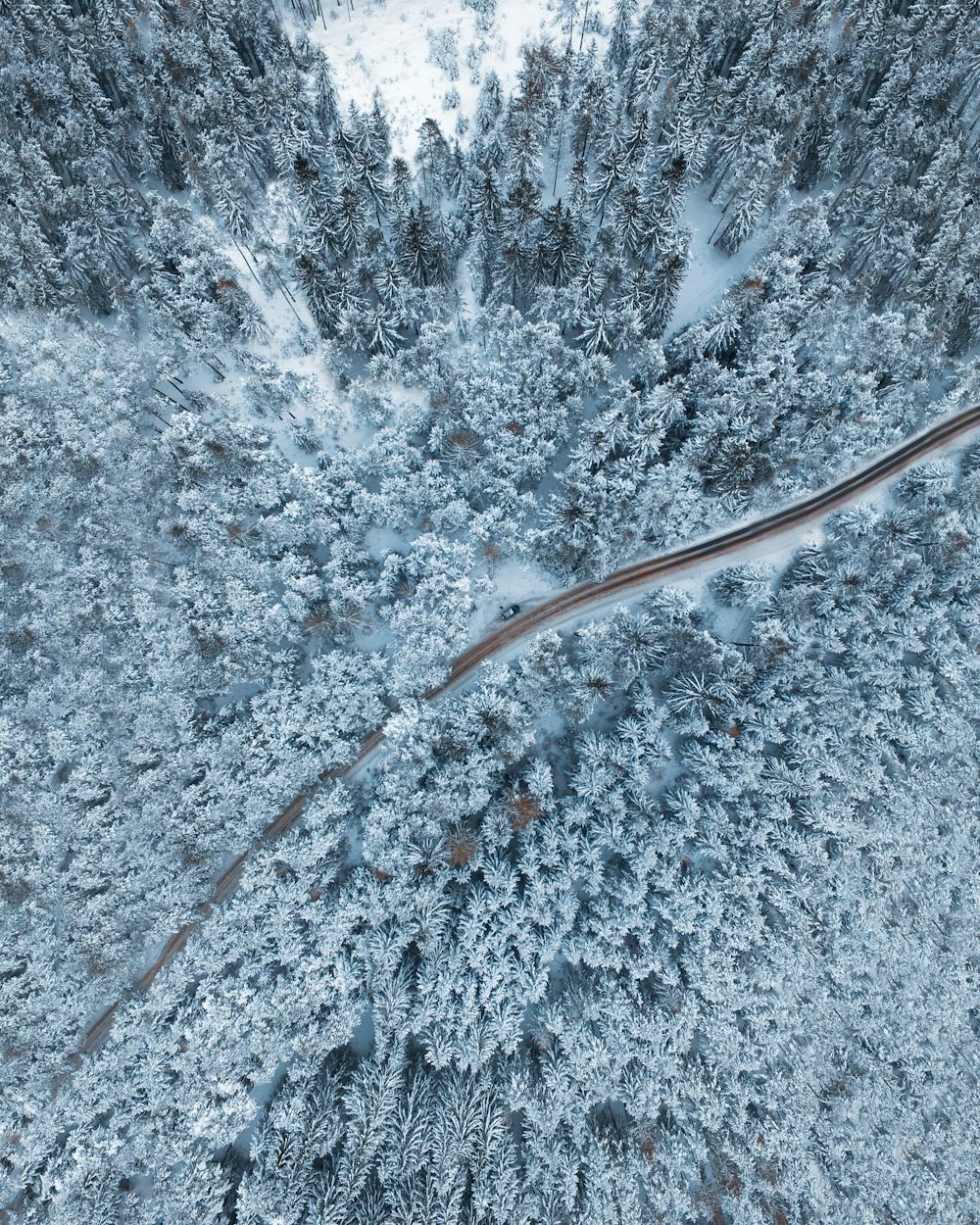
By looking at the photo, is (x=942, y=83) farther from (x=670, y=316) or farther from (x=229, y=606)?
(x=229, y=606)

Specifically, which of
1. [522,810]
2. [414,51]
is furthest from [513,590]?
[414,51]

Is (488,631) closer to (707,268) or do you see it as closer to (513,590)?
(513,590)

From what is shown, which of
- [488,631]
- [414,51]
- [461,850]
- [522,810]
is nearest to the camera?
[461,850]

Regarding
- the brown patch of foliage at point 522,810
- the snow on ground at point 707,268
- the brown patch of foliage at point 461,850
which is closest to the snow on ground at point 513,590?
the brown patch of foliage at point 522,810

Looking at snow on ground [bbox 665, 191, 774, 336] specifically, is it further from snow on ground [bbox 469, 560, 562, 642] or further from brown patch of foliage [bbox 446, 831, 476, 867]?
brown patch of foliage [bbox 446, 831, 476, 867]

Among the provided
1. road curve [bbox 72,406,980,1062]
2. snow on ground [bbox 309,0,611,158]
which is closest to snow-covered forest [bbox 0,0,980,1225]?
road curve [bbox 72,406,980,1062]

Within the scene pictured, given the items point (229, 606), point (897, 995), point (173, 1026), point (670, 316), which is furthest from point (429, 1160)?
point (670, 316)
